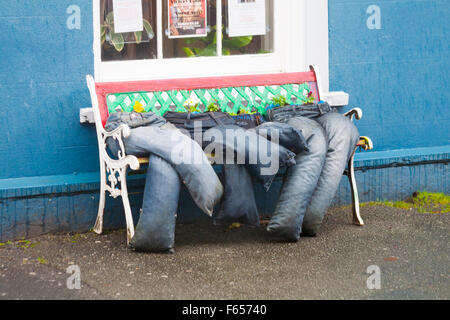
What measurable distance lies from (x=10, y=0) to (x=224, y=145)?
188cm

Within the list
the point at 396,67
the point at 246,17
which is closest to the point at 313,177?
the point at 246,17

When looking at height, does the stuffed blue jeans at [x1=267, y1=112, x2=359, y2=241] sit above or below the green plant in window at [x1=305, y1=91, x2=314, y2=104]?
below

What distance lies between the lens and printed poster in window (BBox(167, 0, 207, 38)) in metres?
5.76

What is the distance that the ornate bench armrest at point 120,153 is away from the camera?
4.59 m

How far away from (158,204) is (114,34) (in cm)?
169

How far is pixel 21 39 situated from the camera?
5.26m

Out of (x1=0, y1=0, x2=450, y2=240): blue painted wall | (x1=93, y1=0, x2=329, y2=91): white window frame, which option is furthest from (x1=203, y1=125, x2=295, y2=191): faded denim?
(x1=93, y1=0, x2=329, y2=91): white window frame

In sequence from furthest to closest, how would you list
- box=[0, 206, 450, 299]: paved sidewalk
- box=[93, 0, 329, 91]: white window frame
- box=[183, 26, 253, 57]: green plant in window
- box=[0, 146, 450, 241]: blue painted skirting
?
box=[183, 26, 253, 57]: green plant in window → box=[93, 0, 329, 91]: white window frame → box=[0, 146, 450, 241]: blue painted skirting → box=[0, 206, 450, 299]: paved sidewalk

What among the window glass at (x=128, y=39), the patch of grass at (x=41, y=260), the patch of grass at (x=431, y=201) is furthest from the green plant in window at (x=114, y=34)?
the patch of grass at (x=431, y=201)

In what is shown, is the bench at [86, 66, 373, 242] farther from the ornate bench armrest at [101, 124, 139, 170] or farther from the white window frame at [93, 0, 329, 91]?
the white window frame at [93, 0, 329, 91]

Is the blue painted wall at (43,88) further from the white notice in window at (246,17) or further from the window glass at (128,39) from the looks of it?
the white notice in window at (246,17)

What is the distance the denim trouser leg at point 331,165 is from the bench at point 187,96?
228 millimetres
